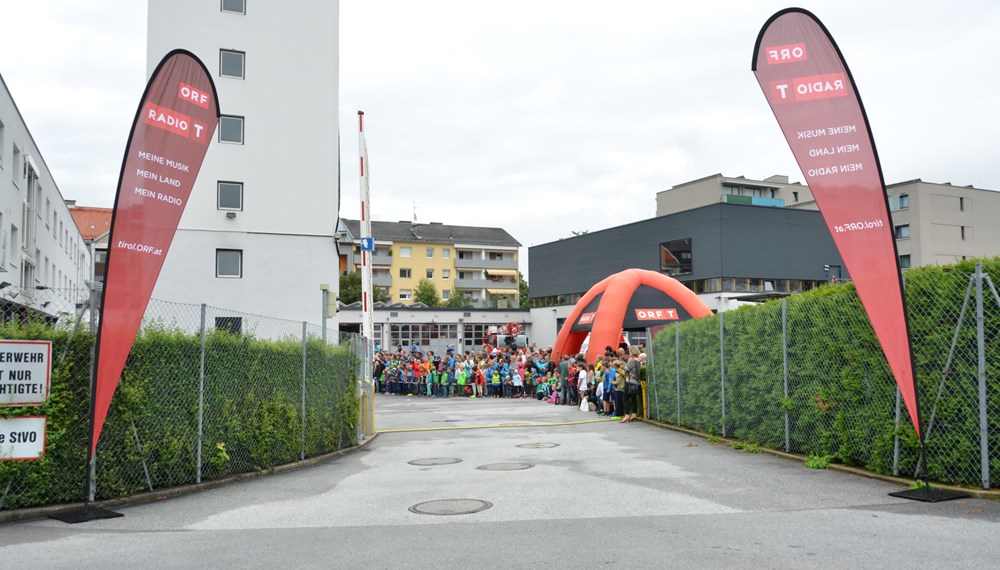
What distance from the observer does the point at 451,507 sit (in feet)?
27.8

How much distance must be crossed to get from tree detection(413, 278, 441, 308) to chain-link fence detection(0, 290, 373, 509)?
82.0m

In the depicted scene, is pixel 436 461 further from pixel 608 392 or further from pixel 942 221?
pixel 942 221

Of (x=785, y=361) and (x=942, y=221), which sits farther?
(x=942, y=221)

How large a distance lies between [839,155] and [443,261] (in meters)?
95.7

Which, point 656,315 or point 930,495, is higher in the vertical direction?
point 656,315

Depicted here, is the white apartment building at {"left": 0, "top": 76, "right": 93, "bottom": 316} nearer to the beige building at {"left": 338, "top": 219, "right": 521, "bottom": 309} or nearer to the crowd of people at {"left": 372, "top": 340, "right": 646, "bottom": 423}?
the crowd of people at {"left": 372, "top": 340, "right": 646, "bottom": 423}

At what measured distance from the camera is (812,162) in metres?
9.05

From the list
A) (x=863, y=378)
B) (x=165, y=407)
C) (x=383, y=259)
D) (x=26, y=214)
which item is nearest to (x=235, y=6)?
(x=26, y=214)

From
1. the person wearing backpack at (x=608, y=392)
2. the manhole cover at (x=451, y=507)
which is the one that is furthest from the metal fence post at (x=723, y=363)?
the person wearing backpack at (x=608, y=392)

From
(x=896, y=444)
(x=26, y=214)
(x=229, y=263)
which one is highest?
(x=26, y=214)

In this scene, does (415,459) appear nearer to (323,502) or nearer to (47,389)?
(323,502)

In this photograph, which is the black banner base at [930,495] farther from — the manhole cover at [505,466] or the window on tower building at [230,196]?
the window on tower building at [230,196]

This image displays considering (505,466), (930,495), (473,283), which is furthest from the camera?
(473,283)

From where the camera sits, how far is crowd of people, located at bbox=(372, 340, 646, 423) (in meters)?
21.5
